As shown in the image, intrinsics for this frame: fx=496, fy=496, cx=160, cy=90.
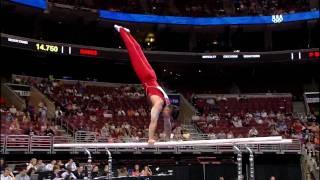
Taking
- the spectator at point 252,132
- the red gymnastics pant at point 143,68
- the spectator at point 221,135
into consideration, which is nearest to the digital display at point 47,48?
the spectator at point 221,135

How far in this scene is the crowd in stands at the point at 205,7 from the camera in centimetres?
3025

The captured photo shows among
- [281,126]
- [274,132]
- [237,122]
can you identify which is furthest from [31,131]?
[281,126]

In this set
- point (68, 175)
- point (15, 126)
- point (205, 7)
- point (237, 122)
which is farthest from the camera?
point (205, 7)

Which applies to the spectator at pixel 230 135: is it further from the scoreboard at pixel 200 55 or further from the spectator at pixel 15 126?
the spectator at pixel 15 126

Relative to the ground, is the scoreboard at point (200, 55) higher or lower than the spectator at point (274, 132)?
higher

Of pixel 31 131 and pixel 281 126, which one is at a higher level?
pixel 281 126

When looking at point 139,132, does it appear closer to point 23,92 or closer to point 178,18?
point 23,92

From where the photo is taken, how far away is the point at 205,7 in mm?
32562

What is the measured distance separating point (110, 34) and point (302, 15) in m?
11.9

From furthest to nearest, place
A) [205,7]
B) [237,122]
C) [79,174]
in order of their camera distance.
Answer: [205,7] < [237,122] < [79,174]

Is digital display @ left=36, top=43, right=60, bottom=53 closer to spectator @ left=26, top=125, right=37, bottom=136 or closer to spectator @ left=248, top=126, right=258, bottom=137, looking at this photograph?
spectator @ left=26, top=125, right=37, bottom=136

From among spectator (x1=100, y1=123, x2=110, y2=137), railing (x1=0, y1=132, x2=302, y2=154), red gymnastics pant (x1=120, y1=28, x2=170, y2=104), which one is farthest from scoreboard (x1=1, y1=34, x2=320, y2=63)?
red gymnastics pant (x1=120, y1=28, x2=170, y2=104)

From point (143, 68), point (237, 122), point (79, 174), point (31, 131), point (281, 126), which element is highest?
point (143, 68)

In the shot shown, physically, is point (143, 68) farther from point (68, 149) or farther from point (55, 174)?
point (68, 149)
